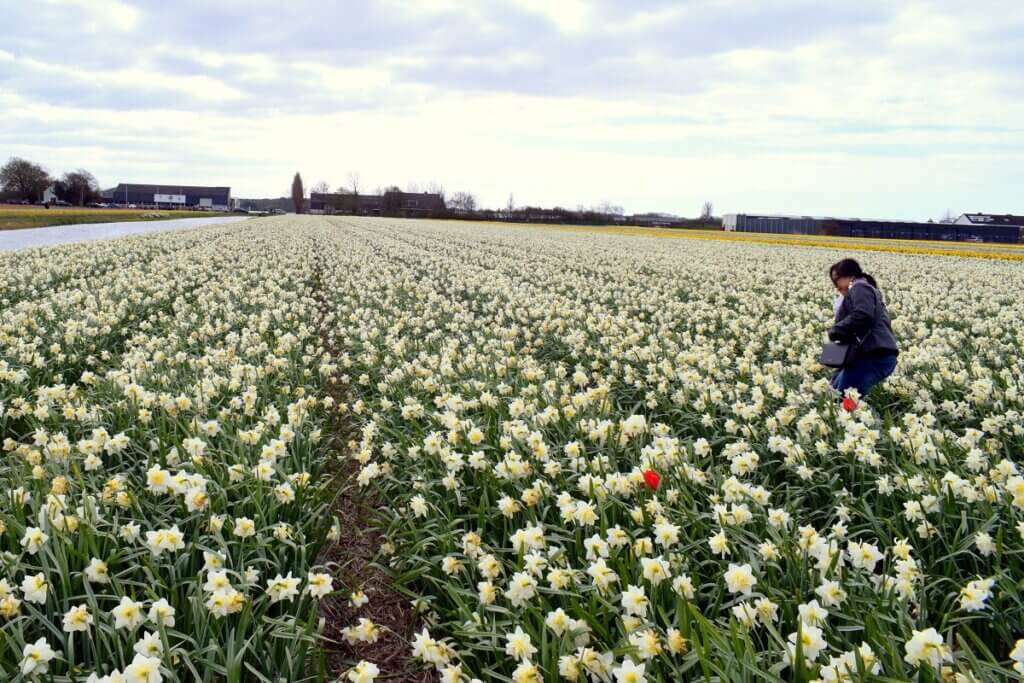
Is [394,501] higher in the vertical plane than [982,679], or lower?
lower

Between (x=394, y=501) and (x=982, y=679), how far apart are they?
345 cm

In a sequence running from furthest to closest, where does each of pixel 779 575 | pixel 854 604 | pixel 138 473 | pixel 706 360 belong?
pixel 706 360
pixel 138 473
pixel 779 575
pixel 854 604

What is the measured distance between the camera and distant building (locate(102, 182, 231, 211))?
161250 mm

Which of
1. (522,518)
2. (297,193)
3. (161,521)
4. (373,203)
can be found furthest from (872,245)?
(297,193)

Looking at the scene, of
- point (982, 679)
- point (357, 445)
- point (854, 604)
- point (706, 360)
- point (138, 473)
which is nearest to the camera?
point (982, 679)

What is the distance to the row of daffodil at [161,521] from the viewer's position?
2.86m

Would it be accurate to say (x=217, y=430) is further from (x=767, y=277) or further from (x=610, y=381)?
(x=767, y=277)

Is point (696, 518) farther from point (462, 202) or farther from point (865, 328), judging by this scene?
point (462, 202)

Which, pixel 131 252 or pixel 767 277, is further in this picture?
pixel 131 252

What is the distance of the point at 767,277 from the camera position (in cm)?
2019

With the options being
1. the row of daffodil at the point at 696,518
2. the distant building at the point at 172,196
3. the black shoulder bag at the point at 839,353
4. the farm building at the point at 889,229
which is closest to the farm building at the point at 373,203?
the distant building at the point at 172,196

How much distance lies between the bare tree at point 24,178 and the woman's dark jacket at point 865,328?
413 feet

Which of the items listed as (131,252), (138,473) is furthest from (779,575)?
(131,252)

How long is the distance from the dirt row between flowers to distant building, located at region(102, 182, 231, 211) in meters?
170
